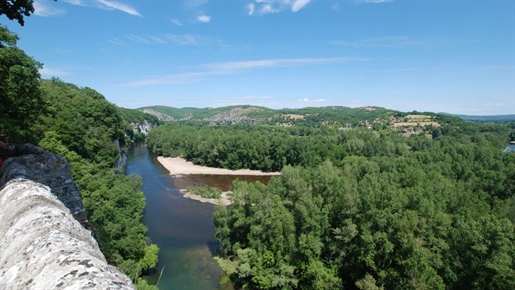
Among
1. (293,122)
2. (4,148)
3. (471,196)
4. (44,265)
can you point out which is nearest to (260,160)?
(471,196)

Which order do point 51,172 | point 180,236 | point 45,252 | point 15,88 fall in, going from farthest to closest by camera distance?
point 180,236, point 15,88, point 51,172, point 45,252

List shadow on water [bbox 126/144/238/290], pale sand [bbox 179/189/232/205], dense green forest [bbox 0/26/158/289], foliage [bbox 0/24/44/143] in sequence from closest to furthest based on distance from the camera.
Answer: foliage [bbox 0/24/44/143]
dense green forest [bbox 0/26/158/289]
shadow on water [bbox 126/144/238/290]
pale sand [bbox 179/189/232/205]

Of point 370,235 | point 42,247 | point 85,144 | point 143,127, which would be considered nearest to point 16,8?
point 42,247

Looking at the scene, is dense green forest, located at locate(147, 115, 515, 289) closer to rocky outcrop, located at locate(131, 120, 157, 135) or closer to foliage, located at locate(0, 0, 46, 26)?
foliage, located at locate(0, 0, 46, 26)

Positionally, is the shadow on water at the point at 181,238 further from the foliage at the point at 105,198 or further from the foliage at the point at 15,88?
the foliage at the point at 15,88

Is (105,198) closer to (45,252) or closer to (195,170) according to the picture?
(45,252)

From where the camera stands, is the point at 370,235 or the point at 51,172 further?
the point at 370,235

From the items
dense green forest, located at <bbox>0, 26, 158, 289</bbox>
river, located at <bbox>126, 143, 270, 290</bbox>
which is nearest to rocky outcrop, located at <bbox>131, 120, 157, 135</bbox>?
river, located at <bbox>126, 143, 270, 290</bbox>

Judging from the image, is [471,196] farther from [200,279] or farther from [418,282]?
[200,279]
